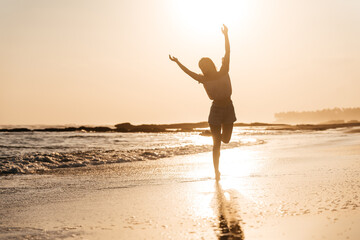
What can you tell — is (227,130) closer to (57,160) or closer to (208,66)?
(208,66)

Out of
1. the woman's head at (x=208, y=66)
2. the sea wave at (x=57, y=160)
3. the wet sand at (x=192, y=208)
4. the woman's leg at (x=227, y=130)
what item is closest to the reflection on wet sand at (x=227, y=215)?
the wet sand at (x=192, y=208)

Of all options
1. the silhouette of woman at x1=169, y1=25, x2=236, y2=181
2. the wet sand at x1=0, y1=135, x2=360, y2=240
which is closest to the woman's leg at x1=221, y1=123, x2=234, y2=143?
the silhouette of woman at x1=169, y1=25, x2=236, y2=181

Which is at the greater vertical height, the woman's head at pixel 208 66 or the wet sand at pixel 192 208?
the woman's head at pixel 208 66

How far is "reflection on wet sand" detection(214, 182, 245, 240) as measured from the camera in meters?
2.85

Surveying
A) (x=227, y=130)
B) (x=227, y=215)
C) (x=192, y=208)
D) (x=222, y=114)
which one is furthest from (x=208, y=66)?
(x=227, y=215)

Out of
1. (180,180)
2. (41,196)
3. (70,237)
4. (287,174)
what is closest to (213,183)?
(180,180)

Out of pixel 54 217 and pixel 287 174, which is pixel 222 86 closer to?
pixel 287 174

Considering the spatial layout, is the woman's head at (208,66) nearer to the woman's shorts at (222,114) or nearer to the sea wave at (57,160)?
the woman's shorts at (222,114)

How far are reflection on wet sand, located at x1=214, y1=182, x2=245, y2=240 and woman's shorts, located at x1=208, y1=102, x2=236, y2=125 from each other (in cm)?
186

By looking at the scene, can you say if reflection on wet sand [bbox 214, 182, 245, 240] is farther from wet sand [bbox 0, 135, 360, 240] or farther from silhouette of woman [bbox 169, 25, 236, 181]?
silhouette of woman [bbox 169, 25, 236, 181]

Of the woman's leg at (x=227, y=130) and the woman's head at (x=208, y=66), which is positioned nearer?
the woman's head at (x=208, y=66)

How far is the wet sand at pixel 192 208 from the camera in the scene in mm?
2990

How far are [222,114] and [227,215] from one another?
10.8 ft

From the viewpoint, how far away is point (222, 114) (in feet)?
21.9
